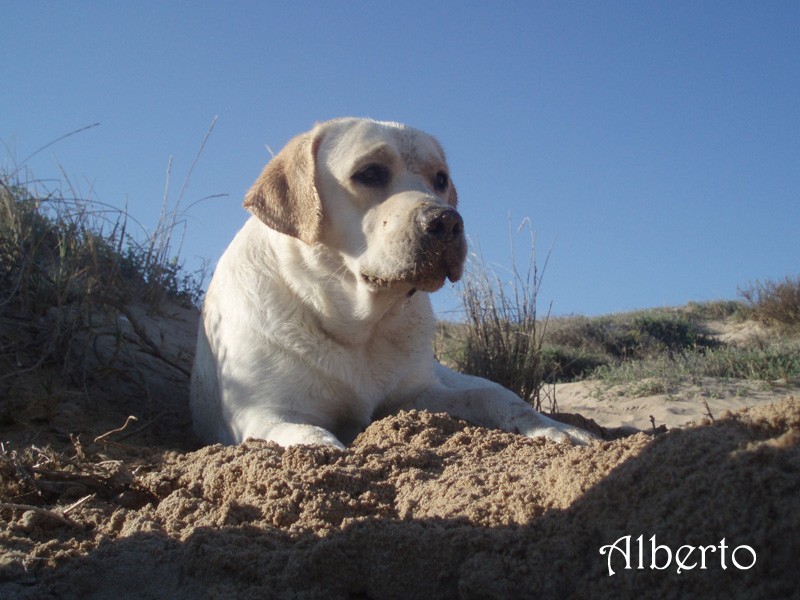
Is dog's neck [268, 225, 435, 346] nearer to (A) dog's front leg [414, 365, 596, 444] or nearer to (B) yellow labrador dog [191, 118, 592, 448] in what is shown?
(B) yellow labrador dog [191, 118, 592, 448]

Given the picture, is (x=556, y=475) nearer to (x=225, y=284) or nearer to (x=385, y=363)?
(x=385, y=363)

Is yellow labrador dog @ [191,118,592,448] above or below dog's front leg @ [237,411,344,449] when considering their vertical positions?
above

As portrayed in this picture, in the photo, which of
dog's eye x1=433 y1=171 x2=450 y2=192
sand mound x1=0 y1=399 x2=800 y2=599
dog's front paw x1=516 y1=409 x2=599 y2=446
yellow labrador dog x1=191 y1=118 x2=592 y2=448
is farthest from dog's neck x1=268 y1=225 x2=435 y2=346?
sand mound x1=0 y1=399 x2=800 y2=599

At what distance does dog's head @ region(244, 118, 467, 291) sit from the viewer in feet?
9.93

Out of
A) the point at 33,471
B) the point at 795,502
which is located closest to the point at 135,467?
the point at 33,471

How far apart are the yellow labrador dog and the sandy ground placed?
1.70ft

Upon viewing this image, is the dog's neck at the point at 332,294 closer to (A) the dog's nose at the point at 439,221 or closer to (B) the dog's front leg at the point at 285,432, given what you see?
(A) the dog's nose at the point at 439,221

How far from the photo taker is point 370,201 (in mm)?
3312

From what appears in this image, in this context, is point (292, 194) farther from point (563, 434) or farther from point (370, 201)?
point (563, 434)

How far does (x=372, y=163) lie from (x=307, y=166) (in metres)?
0.32
